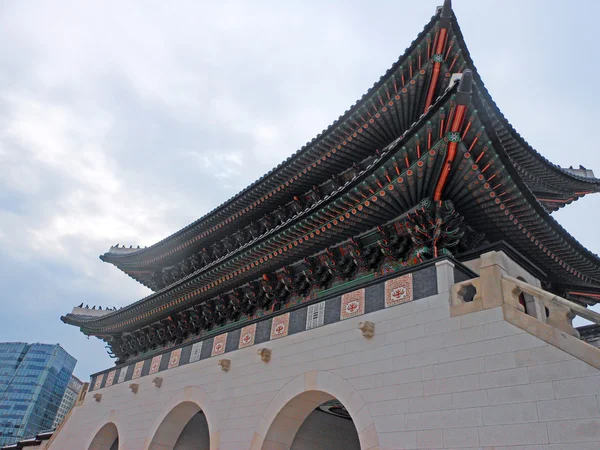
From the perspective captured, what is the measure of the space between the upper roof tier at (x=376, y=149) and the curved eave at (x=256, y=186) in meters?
0.03

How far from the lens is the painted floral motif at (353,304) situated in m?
9.06

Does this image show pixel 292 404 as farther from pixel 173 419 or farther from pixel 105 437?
pixel 105 437

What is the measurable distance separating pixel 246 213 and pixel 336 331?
8.36 m

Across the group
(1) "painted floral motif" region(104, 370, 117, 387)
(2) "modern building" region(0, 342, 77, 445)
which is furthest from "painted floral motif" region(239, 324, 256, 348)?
(2) "modern building" region(0, 342, 77, 445)

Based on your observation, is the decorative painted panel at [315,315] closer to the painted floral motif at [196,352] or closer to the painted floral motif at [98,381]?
the painted floral motif at [196,352]

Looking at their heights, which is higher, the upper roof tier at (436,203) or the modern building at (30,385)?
the modern building at (30,385)

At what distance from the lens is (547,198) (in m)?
14.2

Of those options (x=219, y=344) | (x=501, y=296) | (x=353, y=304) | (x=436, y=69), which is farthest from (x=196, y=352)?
(x=436, y=69)

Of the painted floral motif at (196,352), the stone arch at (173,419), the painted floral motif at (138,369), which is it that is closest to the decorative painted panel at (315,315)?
the stone arch at (173,419)

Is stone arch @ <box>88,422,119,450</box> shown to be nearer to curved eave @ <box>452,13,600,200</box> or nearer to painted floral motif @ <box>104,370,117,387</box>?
painted floral motif @ <box>104,370,117,387</box>

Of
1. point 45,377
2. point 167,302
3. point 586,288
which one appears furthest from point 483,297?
point 45,377

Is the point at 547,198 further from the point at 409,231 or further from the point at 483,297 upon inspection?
the point at 483,297

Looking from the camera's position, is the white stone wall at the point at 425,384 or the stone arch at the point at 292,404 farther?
the stone arch at the point at 292,404

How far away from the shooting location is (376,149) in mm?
13281
